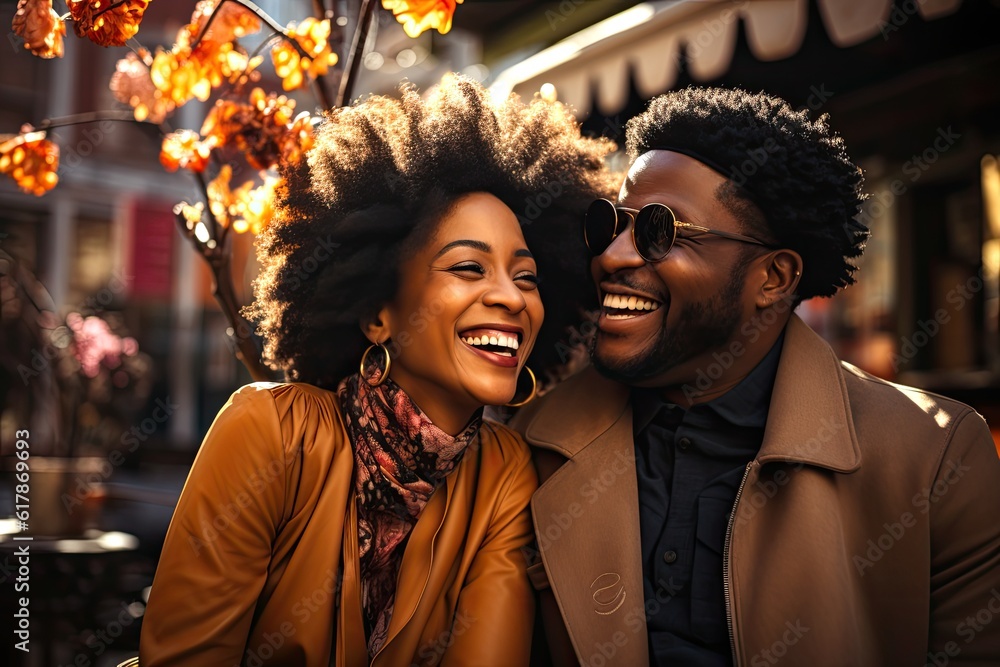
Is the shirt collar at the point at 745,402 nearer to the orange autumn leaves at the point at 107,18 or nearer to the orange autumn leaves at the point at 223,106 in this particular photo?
the orange autumn leaves at the point at 223,106

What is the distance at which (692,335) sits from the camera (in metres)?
2.89

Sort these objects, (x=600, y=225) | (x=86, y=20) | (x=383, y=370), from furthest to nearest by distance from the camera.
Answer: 1. (x=600, y=225)
2. (x=383, y=370)
3. (x=86, y=20)

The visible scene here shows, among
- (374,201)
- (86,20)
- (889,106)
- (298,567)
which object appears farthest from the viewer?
(889,106)

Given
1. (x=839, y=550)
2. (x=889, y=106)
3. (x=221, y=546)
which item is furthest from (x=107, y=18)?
(x=889, y=106)

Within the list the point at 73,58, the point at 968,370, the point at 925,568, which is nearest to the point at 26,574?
the point at 925,568

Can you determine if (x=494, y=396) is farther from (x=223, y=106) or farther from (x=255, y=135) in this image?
(x=223, y=106)

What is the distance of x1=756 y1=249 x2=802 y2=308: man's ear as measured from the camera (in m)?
3.00

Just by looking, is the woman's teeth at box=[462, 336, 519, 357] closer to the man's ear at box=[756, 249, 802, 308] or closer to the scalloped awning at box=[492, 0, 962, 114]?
the man's ear at box=[756, 249, 802, 308]

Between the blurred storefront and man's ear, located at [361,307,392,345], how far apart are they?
3.02 m

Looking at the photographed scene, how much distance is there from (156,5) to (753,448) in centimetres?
1800

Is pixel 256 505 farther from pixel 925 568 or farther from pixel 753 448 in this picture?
pixel 925 568

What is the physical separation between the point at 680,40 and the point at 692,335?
305cm

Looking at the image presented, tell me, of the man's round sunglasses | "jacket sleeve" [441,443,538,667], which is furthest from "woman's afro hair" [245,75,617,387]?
"jacket sleeve" [441,443,538,667]

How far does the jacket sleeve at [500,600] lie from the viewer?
8.66 ft
